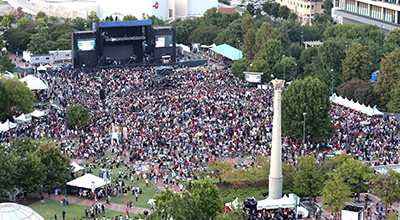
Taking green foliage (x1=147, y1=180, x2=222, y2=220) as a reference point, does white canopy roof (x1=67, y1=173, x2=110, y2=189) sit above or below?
below

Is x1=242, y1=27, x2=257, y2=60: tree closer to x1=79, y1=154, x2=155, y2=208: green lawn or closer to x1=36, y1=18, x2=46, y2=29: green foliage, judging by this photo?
x1=79, y1=154, x2=155, y2=208: green lawn

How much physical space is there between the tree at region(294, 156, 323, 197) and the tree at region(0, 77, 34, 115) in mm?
38196

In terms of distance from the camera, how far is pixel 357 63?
9862cm

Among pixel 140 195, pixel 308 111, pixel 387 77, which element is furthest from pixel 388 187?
pixel 387 77

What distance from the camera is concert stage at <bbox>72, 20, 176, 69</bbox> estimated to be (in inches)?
4413

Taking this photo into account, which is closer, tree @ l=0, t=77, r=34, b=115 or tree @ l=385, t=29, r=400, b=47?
tree @ l=0, t=77, r=34, b=115

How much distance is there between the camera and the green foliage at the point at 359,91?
93.4m

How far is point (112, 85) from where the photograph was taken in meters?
99.4

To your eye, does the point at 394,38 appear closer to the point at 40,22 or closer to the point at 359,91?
the point at 359,91

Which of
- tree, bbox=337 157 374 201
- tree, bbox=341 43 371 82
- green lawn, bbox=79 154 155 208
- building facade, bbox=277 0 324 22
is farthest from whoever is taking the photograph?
building facade, bbox=277 0 324 22

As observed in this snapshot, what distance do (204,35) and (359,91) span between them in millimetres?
49040

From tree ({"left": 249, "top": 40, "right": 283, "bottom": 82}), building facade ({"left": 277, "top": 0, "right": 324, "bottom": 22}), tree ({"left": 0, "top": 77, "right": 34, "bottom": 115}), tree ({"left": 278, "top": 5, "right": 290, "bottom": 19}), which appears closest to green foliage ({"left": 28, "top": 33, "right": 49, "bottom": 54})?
tree ({"left": 0, "top": 77, "right": 34, "bottom": 115})

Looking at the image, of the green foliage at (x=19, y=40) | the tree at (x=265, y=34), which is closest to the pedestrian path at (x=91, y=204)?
the tree at (x=265, y=34)

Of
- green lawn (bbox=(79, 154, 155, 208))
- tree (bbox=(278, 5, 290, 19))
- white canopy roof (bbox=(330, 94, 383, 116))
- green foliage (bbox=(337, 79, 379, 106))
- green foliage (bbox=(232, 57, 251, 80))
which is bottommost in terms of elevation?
green lawn (bbox=(79, 154, 155, 208))
